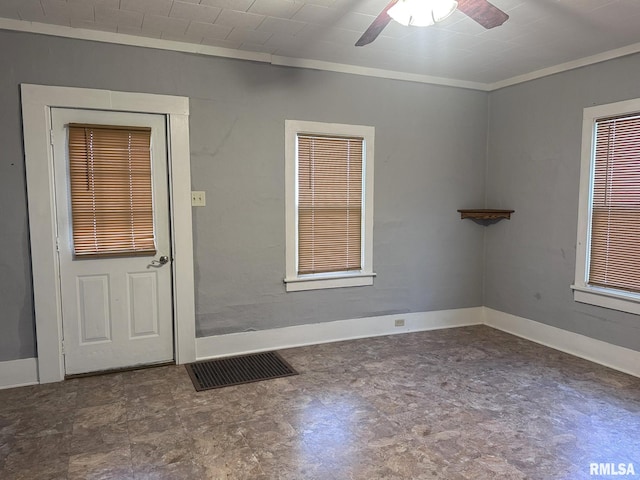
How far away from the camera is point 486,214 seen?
176 inches

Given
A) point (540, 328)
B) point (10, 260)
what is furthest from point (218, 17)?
point (540, 328)

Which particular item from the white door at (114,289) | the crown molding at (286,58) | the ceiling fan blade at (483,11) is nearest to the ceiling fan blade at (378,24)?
the ceiling fan blade at (483,11)

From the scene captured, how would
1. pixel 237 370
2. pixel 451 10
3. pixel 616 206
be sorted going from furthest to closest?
pixel 616 206 → pixel 237 370 → pixel 451 10

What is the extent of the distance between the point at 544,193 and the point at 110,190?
12.5 ft

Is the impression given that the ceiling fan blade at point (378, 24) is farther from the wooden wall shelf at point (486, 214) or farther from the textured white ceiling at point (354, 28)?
the wooden wall shelf at point (486, 214)

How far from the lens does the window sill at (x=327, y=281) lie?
3.98 meters

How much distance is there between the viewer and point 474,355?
3.86 meters

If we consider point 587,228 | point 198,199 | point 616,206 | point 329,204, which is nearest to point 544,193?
point 587,228

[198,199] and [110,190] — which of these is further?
[198,199]

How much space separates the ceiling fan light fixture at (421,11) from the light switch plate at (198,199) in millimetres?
2093

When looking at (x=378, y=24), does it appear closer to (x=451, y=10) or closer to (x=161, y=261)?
(x=451, y=10)

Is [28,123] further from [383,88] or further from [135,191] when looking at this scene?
[383,88]

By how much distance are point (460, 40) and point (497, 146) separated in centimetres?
164

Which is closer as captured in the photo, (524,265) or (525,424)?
(525,424)
